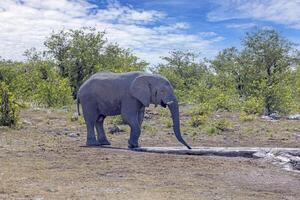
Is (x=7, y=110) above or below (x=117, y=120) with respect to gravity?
above

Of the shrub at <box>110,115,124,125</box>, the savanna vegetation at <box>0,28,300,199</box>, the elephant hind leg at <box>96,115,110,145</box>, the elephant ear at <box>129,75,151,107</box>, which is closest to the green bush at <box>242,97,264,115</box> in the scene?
the savanna vegetation at <box>0,28,300,199</box>

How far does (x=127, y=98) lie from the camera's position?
13.4 meters

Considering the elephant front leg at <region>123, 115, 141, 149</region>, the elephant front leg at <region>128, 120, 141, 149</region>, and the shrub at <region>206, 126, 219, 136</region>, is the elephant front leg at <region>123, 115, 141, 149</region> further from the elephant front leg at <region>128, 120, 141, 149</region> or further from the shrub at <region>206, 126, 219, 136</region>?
the shrub at <region>206, 126, 219, 136</region>

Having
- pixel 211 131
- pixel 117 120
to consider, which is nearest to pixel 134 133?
pixel 211 131

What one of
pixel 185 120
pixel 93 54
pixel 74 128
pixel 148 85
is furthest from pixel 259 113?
pixel 93 54

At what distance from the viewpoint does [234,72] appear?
39.5 m

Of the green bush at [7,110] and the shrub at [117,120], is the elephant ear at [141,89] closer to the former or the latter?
the green bush at [7,110]

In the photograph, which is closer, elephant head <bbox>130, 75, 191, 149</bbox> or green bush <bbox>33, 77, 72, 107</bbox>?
elephant head <bbox>130, 75, 191, 149</bbox>

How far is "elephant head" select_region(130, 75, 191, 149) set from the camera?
43.6 feet

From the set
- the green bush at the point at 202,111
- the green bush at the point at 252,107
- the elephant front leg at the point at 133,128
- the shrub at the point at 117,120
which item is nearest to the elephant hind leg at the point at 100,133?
the elephant front leg at the point at 133,128

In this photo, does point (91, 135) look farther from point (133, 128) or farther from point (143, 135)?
point (143, 135)

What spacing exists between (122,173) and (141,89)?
3.81 metres

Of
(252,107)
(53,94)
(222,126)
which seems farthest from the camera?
(53,94)

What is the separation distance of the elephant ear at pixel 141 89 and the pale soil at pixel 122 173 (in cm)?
155
